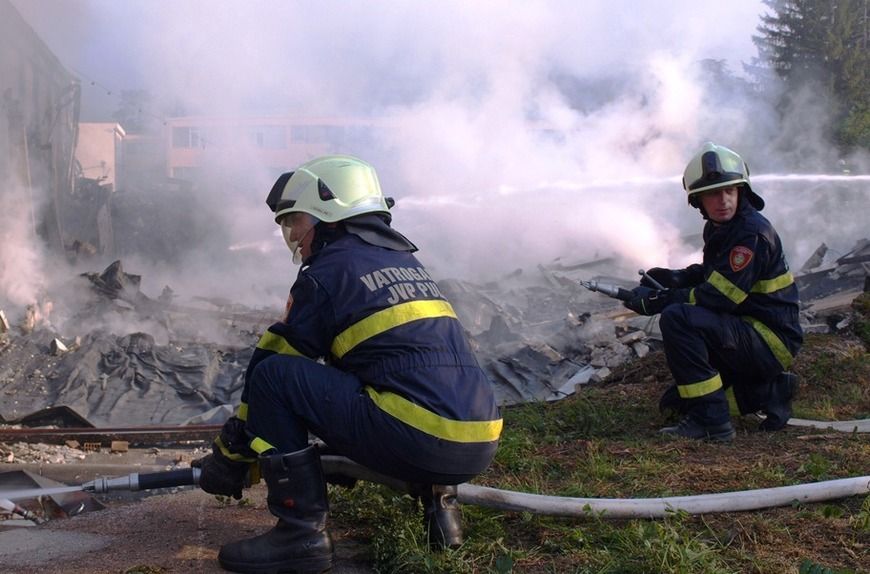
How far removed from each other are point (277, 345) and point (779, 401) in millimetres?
2861

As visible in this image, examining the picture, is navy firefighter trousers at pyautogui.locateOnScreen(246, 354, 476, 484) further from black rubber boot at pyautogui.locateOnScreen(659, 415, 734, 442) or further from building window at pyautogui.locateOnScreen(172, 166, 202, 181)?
building window at pyautogui.locateOnScreen(172, 166, 202, 181)

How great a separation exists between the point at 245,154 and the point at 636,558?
72.9ft

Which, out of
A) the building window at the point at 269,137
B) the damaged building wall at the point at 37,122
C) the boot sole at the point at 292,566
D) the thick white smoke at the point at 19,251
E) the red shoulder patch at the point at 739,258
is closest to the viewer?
the boot sole at the point at 292,566

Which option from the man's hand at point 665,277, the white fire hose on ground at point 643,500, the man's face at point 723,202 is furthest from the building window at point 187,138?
the white fire hose on ground at point 643,500

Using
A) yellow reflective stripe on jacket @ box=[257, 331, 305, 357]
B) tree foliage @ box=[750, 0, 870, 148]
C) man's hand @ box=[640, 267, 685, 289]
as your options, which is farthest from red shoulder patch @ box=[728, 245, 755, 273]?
tree foliage @ box=[750, 0, 870, 148]

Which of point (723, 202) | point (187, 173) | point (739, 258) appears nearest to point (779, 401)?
point (739, 258)

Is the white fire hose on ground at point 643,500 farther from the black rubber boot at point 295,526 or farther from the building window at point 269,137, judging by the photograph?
the building window at point 269,137

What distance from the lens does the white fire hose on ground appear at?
281cm

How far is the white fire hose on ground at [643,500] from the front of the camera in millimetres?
2807

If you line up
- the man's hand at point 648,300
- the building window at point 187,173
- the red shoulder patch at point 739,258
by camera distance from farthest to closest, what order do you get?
1. the building window at point 187,173
2. the man's hand at point 648,300
3. the red shoulder patch at point 739,258

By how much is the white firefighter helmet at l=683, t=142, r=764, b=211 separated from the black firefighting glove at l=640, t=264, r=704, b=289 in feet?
1.76

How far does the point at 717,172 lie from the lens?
4.26 m

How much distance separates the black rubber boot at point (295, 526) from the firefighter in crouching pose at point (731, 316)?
2.26 meters

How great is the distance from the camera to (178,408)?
788cm
